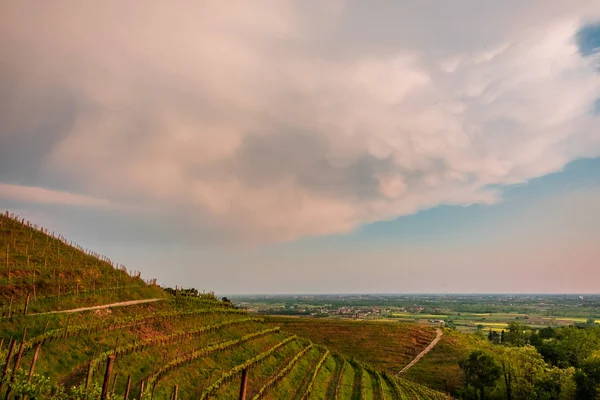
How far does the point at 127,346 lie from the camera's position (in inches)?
1417

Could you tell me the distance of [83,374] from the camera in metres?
28.8

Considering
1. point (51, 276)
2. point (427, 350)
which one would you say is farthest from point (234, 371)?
point (427, 350)

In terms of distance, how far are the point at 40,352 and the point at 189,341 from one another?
729 inches

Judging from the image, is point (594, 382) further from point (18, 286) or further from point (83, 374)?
point (18, 286)

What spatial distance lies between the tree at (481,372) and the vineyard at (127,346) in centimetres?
1021

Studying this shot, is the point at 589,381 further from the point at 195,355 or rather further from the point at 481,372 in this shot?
the point at 195,355

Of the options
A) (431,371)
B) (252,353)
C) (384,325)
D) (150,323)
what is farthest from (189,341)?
(384,325)

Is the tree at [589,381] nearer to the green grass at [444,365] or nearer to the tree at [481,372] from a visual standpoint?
the tree at [481,372]

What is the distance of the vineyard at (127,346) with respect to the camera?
28047 millimetres

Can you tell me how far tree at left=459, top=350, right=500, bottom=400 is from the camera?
211 feet

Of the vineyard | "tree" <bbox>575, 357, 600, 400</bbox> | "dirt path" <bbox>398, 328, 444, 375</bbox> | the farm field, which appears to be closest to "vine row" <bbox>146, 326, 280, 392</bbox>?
the vineyard

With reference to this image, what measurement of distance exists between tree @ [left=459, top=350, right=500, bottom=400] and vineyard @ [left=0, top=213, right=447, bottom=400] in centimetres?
1021

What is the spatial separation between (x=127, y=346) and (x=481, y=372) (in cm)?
6232

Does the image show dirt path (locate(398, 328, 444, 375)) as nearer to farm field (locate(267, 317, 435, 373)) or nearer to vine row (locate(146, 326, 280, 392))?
farm field (locate(267, 317, 435, 373))
